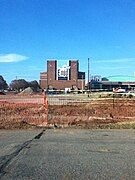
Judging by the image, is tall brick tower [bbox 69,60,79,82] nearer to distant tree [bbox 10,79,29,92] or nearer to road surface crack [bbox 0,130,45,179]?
distant tree [bbox 10,79,29,92]

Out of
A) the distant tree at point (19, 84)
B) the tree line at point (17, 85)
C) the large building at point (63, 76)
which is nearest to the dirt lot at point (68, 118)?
the tree line at point (17, 85)

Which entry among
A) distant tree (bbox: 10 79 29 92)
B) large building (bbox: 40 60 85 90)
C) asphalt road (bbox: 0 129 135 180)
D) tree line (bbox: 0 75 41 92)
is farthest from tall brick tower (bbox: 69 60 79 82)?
asphalt road (bbox: 0 129 135 180)

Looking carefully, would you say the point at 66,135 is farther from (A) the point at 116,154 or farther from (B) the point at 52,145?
(A) the point at 116,154

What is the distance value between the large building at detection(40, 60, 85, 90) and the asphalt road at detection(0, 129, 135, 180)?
16383 centimetres

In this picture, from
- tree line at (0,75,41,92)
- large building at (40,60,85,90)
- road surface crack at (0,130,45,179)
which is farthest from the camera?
large building at (40,60,85,90)

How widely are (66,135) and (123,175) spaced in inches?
292

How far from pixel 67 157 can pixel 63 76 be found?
564ft

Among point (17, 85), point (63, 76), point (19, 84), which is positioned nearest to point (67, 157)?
point (19, 84)

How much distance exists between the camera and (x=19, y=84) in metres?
174

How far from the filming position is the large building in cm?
18088

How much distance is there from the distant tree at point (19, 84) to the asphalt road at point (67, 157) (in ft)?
514

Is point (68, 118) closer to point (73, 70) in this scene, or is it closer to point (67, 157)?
point (67, 157)

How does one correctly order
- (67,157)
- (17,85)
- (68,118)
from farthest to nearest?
1. (17,85)
2. (68,118)
3. (67,157)

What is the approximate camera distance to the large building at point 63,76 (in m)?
181
